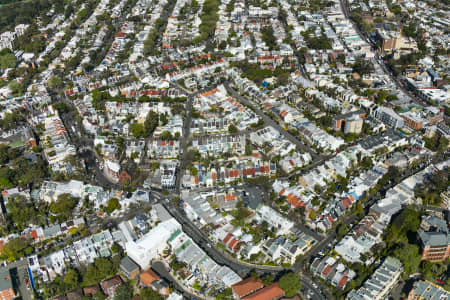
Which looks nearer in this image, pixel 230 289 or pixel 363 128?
pixel 230 289

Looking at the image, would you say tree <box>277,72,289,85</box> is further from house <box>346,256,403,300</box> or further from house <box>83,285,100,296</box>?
house <box>83,285,100,296</box>

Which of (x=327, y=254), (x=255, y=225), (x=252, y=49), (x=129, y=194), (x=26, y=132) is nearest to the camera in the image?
(x=327, y=254)

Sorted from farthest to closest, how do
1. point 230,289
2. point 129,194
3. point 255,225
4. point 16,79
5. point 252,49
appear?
point 252,49
point 16,79
point 129,194
point 255,225
point 230,289

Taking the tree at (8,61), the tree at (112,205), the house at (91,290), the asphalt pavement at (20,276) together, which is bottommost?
the asphalt pavement at (20,276)

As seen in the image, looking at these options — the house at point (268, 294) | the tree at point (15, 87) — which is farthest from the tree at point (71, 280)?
the tree at point (15, 87)

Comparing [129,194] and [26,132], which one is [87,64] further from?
[129,194]

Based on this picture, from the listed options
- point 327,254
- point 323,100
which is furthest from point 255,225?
point 323,100

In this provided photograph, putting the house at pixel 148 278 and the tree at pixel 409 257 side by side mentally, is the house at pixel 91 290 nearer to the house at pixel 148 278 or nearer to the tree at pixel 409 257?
the house at pixel 148 278
